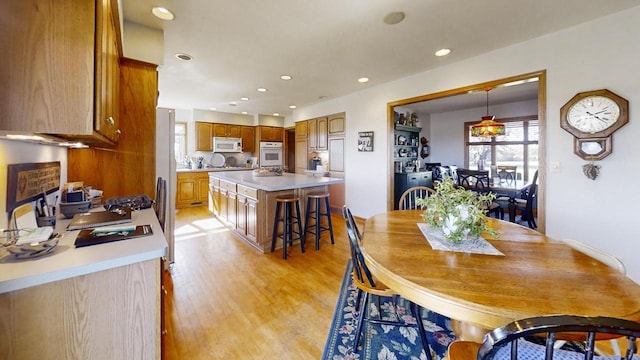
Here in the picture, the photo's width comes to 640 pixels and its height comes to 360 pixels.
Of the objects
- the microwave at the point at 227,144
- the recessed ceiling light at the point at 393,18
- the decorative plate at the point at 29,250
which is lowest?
the decorative plate at the point at 29,250

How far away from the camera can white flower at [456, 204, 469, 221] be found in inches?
55.3

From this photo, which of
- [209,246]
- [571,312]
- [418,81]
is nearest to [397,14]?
[418,81]

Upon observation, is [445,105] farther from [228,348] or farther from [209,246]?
[228,348]

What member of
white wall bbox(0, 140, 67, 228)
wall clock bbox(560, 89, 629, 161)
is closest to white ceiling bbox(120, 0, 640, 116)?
wall clock bbox(560, 89, 629, 161)

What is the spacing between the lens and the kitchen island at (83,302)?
0.83 metres

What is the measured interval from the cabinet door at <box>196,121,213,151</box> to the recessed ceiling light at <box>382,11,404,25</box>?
545cm

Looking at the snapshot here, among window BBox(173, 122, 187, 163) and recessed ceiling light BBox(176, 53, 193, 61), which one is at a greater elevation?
recessed ceiling light BBox(176, 53, 193, 61)

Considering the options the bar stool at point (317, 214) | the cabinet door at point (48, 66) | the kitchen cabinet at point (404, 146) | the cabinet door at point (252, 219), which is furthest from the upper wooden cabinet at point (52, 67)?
the kitchen cabinet at point (404, 146)

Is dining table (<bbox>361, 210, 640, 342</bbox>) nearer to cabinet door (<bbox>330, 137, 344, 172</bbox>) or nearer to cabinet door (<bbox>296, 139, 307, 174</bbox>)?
cabinet door (<bbox>330, 137, 344, 172</bbox>)

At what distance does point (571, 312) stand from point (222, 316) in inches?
80.7

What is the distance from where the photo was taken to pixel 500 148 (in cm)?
596

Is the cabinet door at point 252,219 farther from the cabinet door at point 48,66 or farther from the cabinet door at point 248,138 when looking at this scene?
the cabinet door at point 248,138

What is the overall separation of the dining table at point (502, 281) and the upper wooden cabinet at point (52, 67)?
4.61 feet

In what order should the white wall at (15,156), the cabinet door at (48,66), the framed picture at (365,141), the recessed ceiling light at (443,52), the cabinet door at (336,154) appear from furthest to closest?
the cabinet door at (336,154) → the framed picture at (365,141) → the recessed ceiling light at (443,52) → the white wall at (15,156) → the cabinet door at (48,66)
